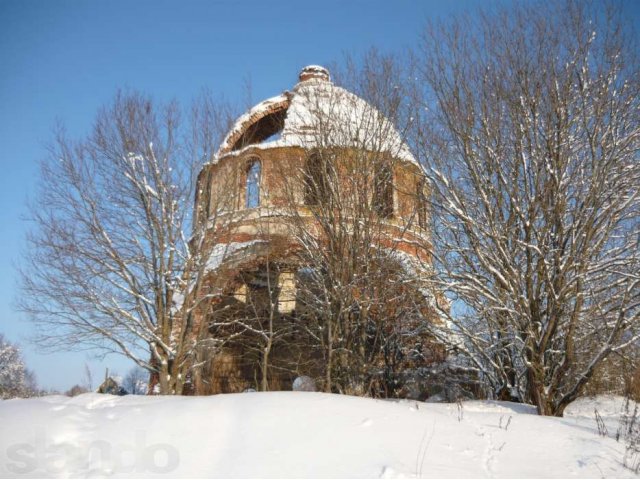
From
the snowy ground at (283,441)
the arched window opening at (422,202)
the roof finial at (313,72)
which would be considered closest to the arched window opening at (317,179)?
the arched window opening at (422,202)

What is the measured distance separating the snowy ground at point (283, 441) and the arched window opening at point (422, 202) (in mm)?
3915

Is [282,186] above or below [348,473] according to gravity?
above

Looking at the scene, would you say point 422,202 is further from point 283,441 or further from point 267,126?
point 267,126

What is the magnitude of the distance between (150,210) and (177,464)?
23.1 feet

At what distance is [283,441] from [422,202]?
5.37 m

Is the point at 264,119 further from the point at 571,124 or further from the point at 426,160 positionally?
the point at 571,124

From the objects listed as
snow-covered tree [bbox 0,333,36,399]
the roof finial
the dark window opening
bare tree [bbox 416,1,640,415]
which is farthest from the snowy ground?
snow-covered tree [bbox 0,333,36,399]

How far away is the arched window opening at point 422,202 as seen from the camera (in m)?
8.21

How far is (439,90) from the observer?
7.80 meters

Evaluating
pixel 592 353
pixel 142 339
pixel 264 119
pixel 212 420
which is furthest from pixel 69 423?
pixel 264 119

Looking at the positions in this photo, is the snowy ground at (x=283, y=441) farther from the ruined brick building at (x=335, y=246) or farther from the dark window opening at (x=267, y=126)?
the dark window opening at (x=267, y=126)

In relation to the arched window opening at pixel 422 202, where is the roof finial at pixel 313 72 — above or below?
above

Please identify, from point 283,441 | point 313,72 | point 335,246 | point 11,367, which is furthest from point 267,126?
point 11,367

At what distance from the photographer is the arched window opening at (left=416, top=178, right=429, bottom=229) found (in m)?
8.21
